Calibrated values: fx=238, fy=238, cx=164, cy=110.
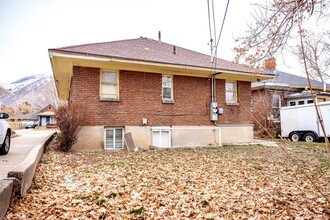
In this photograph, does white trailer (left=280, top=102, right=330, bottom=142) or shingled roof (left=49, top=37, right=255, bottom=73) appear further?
white trailer (left=280, top=102, right=330, bottom=142)

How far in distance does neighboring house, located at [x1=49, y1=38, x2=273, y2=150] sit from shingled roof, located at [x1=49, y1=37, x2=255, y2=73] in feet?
0.14

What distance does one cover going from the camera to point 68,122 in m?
9.19

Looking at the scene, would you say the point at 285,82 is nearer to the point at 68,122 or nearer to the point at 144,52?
the point at 144,52

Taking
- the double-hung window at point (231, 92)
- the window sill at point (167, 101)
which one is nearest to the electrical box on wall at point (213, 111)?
the double-hung window at point (231, 92)

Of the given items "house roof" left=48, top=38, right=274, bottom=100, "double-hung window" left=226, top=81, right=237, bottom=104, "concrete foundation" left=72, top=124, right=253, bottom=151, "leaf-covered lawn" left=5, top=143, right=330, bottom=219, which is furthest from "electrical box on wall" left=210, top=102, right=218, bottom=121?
"leaf-covered lawn" left=5, top=143, right=330, bottom=219

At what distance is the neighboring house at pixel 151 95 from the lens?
10.4 metres

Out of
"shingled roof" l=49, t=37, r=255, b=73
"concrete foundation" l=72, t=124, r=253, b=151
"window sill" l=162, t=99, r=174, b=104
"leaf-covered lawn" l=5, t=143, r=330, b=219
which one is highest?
"shingled roof" l=49, t=37, r=255, b=73

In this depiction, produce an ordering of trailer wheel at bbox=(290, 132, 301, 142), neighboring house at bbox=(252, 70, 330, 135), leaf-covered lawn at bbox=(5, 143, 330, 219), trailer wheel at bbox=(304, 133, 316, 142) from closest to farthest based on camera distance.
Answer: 1. leaf-covered lawn at bbox=(5, 143, 330, 219)
2. trailer wheel at bbox=(304, 133, 316, 142)
3. trailer wheel at bbox=(290, 132, 301, 142)
4. neighboring house at bbox=(252, 70, 330, 135)

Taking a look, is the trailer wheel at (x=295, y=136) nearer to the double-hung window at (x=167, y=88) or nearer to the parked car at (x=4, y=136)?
the double-hung window at (x=167, y=88)

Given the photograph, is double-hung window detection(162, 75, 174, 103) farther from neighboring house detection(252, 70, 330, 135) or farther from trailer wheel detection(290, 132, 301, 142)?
trailer wheel detection(290, 132, 301, 142)

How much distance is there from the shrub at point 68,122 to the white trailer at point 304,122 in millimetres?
14425

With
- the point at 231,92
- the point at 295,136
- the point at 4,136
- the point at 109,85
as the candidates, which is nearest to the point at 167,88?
the point at 109,85

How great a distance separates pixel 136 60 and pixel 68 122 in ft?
12.8

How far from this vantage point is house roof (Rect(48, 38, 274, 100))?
995 cm
